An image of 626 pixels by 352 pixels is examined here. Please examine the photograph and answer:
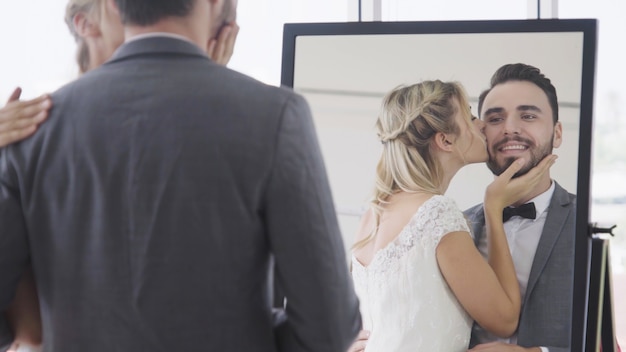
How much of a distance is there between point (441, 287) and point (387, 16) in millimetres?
1929

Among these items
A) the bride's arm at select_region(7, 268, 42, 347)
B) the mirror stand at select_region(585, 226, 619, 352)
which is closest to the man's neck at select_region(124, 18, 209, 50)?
the bride's arm at select_region(7, 268, 42, 347)

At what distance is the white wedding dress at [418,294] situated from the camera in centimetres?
219

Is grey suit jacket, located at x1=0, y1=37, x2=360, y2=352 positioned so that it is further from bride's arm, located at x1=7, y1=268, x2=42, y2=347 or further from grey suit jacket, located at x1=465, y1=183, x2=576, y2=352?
grey suit jacket, located at x1=465, y1=183, x2=576, y2=352

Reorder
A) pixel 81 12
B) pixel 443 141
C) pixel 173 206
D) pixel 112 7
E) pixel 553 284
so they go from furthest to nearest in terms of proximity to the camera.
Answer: pixel 443 141 < pixel 553 284 < pixel 81 12 < pixel 112 7 < pixel 173 206

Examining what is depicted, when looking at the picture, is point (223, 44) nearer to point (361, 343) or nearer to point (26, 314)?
point (26, 314)

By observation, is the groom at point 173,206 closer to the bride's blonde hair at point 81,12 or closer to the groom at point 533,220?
the bride's blonde hair at point 81,12

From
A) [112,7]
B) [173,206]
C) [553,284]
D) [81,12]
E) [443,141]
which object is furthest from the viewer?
[443,141]

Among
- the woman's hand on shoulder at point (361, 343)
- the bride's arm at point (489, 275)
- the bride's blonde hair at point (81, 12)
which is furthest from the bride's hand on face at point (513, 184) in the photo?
the bride's blonde hair at point (81, 12)

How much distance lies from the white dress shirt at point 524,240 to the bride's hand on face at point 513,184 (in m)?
0.04

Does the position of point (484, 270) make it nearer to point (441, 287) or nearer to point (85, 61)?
point (441, 287)

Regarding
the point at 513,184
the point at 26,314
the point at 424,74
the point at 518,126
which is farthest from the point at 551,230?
the point at 26,314

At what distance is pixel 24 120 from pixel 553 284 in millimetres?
1403

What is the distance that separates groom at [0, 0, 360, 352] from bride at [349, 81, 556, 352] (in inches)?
33.5

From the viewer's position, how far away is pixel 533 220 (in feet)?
7.18
